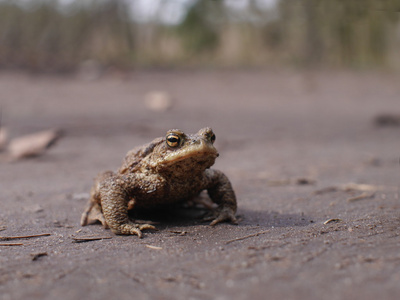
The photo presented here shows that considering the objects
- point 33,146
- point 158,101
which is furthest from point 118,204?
point 158,101

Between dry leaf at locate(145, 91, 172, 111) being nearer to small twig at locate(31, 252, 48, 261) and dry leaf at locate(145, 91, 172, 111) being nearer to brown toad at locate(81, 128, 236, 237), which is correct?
brown toad at locate(81, 128, 236, 237)

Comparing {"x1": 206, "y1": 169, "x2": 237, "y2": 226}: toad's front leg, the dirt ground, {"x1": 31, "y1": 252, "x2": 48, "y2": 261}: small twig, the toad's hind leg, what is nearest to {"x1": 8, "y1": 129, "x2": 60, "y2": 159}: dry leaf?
the dirt ground

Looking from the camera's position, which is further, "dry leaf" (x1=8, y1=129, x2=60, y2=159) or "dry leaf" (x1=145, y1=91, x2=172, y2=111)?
"dry leaf" (x1=145, y1=91, x2=172, y2=111)

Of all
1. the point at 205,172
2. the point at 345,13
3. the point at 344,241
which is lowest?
the point at 344,241

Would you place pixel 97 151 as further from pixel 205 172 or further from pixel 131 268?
pixel 131 268

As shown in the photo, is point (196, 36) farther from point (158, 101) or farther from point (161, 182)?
point (161, 182)

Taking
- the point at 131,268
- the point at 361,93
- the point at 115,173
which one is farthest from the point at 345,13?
the point at 131,268

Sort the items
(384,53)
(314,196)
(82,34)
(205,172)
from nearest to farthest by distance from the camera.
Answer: (205,172) → (314,196) → (82,34) → (384,53)
